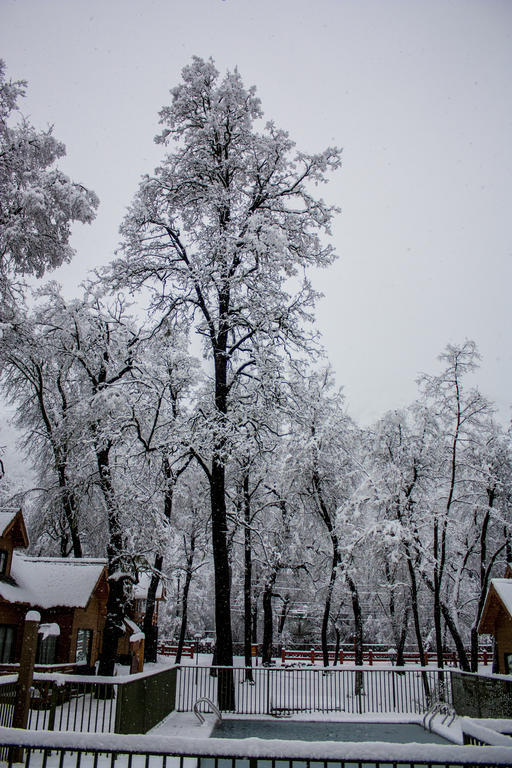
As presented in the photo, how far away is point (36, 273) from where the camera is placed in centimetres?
1334

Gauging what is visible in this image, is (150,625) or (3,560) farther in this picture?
(150,625)

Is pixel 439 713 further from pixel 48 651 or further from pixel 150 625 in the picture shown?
pixel 150 625

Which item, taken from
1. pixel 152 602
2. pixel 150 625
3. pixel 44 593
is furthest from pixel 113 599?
pixel 150 625

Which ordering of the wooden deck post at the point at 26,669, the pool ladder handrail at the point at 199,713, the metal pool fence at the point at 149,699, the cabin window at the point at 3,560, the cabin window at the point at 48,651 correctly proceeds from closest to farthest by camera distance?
the wooden deck post at the point at 26,669, the metal pool fence at the point at 149,699, the pool ladder handrail at the point at 199,713, the cabin window at the point at 48,651, the cabin window at the point at 3,560

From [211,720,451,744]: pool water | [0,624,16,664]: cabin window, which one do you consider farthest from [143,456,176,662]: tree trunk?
[211,720,451,744]: pool water

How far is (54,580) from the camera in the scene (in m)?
21.5

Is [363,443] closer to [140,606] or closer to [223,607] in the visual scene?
[223,607]

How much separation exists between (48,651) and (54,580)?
2.43 metres

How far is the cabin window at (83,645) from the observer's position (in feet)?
74.3

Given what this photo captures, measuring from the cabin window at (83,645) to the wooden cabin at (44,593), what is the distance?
5 centimetres

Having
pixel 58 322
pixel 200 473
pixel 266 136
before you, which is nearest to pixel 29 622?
pixel 266 136

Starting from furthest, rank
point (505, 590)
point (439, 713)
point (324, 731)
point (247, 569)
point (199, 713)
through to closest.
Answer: point (247, 569) → point (505, 590) → point (439, 713) → point (199, 713) → point (324, 731)

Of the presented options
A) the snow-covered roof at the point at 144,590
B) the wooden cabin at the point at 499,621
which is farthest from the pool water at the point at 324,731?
the snow-covered roof at the point at 144,590

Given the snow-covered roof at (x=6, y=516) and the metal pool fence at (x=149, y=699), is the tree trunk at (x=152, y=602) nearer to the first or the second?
the snow-covered roof at (x=6, y=516)
